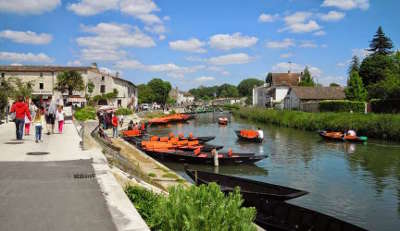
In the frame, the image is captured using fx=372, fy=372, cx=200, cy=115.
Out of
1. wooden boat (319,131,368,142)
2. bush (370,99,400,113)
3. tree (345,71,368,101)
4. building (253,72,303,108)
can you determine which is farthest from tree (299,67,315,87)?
wooden boat (319,131,368,142)

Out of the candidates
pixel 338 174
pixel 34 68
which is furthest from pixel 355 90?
pixel 34 68

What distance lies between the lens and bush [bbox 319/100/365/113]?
171ft

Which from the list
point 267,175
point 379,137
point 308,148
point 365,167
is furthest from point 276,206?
point 379,137

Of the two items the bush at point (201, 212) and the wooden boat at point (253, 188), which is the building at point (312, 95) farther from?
the bush at point (201, 212)

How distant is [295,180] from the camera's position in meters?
20.1

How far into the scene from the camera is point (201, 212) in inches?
228

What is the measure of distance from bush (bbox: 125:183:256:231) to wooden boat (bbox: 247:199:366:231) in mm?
4724

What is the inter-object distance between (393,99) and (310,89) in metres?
32.8

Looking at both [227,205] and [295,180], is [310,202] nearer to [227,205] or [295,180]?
[295,180]

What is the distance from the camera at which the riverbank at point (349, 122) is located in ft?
123

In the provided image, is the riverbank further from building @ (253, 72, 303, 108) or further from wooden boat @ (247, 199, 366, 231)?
building @ (253, 72, 303, 108)

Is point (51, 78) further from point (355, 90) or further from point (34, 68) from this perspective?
point (355, 90)

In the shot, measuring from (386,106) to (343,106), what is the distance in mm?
7556

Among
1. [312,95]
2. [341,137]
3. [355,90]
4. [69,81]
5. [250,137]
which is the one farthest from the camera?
[312,95]
